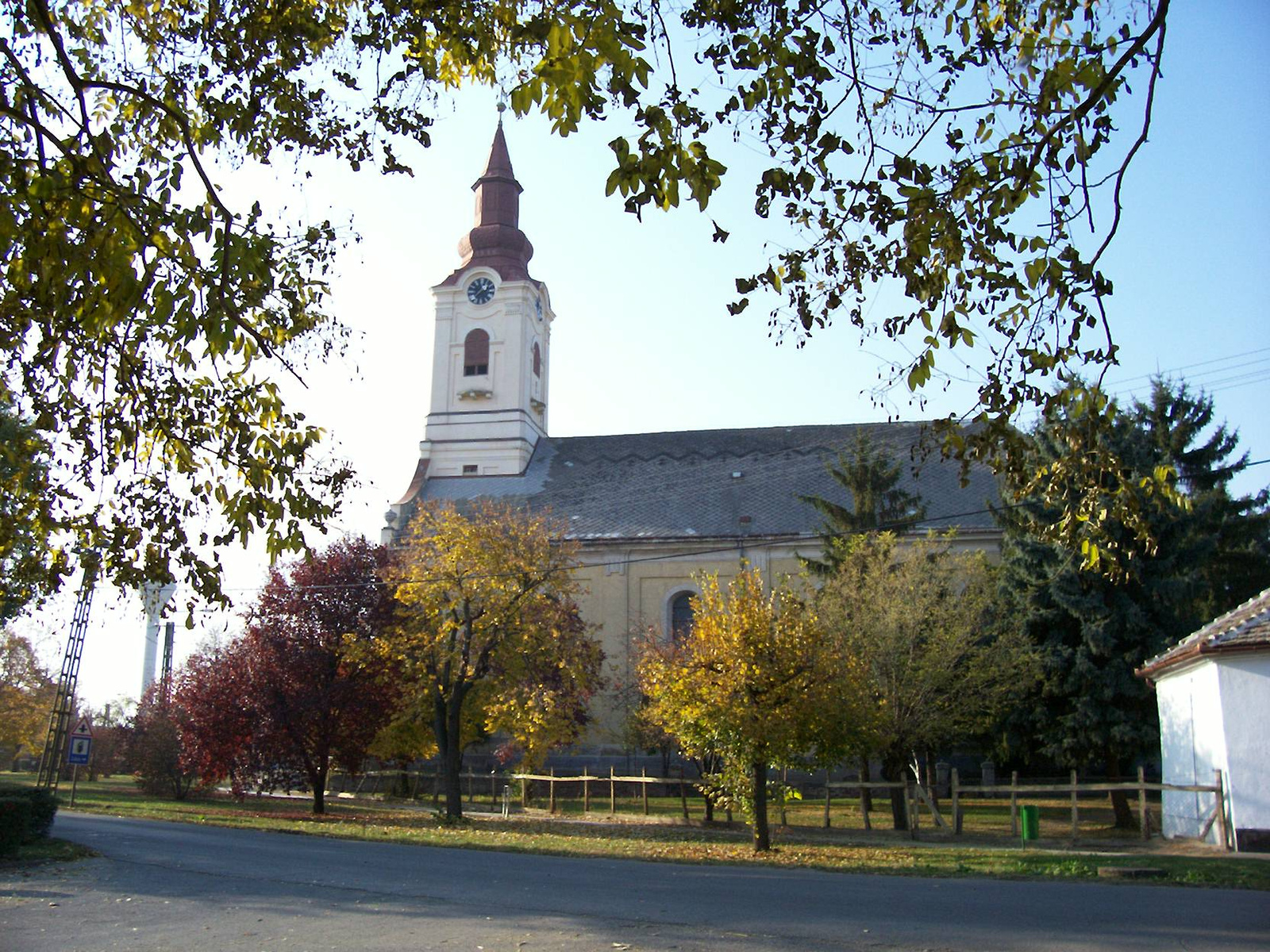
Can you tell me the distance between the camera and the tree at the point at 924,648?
1078 inches

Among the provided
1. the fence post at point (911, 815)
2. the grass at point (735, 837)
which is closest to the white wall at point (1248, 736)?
the grass at point (735, 837)

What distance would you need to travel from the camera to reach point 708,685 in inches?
791

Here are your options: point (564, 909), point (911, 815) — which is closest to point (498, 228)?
point (911, 815)

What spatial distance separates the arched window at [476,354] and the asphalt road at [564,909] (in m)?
35.4

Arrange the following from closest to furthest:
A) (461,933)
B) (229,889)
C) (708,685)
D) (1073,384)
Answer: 1. (1073,384)
2. (461,933)
3. (229,889)
4. (708,685)

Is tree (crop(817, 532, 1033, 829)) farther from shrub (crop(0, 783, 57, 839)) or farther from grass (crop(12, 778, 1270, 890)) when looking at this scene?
shrub (crop(0, 783, 57, 839))

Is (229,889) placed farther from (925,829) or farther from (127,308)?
(925,829)

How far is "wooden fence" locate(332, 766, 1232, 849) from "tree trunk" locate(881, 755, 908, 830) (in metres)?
0.14

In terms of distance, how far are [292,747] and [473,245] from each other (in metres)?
28.5

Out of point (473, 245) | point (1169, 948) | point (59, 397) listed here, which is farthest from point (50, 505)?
point (473, 245)

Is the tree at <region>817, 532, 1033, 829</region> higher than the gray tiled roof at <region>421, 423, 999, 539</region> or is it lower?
lower

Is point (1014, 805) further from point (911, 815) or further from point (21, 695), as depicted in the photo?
point (21, 695)

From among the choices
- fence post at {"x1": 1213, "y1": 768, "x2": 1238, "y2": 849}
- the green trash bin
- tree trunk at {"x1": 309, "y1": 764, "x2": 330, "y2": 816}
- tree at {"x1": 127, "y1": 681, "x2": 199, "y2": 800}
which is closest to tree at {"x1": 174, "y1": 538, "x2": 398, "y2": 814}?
tree trunk at {"x1": 309, "y1": 764, "x2": 330, "y2": 816}

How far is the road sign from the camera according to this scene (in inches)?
1026
